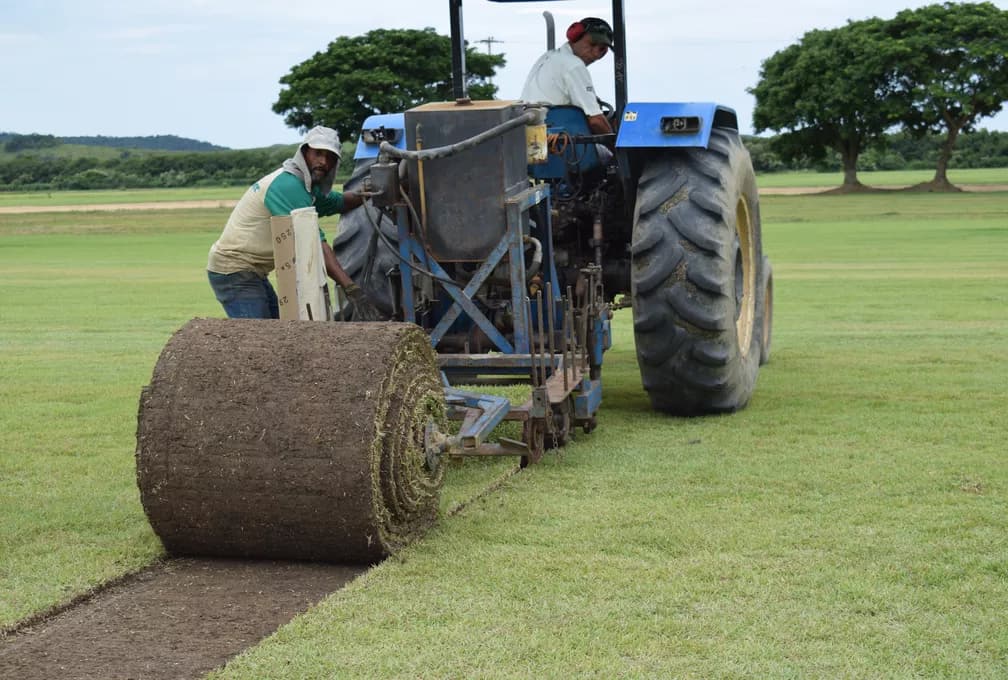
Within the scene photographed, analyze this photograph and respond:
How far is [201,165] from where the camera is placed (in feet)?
302

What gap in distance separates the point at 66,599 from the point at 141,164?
301ft

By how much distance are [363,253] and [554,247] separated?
1.21 meters

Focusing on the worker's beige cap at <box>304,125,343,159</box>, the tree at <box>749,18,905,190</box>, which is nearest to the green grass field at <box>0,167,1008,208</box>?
the tree at <box>749,18,905,190</box>

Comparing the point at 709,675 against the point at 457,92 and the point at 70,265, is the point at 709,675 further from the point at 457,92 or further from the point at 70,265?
the point at 70,265

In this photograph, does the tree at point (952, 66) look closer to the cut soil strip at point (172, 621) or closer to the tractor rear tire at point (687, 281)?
the tractor rear tire at point (687, 281)

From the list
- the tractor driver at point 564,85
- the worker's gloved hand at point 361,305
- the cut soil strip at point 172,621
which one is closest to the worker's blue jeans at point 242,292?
the worker's gloved hand at point 361,305

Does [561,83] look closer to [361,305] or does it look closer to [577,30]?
[577,30]

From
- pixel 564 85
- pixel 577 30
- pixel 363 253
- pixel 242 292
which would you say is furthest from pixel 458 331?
pixel 577 30

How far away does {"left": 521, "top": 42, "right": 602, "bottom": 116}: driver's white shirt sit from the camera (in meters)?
8.63

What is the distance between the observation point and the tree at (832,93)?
198 feet

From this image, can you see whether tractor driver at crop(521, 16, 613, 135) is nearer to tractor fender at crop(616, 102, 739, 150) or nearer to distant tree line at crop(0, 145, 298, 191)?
tractor fender at crop(616, 102, 739, 150)

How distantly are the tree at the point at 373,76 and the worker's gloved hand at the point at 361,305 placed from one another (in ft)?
180

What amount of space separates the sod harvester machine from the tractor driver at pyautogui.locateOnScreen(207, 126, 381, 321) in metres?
0.29

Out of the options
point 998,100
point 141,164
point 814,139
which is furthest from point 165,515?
point 141,164
